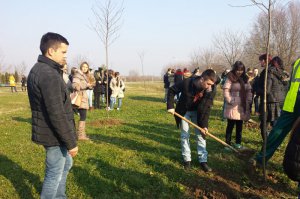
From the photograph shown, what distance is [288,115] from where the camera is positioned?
423 centimetres

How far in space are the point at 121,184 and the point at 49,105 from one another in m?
2.19

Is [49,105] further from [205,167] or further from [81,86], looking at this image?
[81,86]

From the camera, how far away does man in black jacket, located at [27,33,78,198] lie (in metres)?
2.82

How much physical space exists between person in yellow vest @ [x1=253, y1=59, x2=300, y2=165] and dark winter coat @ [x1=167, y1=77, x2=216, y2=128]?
3.56 feet

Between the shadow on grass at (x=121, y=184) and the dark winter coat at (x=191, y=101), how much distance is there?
47.1 inches

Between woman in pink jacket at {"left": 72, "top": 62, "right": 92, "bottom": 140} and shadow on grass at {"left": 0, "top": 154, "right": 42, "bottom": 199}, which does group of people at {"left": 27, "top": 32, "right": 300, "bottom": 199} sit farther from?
woman in pink jacket at {"left": 72, "top": 62, "right": 92, "bottom": 140}

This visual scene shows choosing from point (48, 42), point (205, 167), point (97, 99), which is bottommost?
point (205, 167)

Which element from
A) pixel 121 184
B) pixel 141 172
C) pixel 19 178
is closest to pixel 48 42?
pixel 121 184

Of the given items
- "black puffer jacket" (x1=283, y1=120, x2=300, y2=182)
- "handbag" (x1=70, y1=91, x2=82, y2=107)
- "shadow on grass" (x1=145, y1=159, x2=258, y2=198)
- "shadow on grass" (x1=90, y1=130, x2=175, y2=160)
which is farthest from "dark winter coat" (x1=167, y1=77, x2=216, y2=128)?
"handbag" (x1=70, y1=91, x2=82, y2=107)

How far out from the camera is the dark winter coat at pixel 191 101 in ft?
15.9

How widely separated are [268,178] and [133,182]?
2.26m

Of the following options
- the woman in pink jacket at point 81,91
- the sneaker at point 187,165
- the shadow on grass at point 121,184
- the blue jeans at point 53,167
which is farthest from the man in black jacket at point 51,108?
the woman in pink jacket at point 81,91

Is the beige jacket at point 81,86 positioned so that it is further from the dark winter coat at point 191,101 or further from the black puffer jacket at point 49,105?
the black puffer jacket at point 49,105

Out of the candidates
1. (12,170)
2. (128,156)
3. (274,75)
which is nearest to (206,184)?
(128,156)
